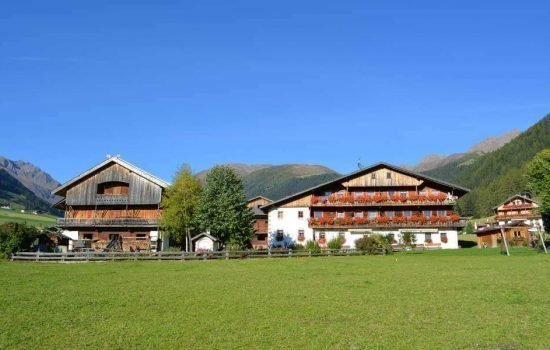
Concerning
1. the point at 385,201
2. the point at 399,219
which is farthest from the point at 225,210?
the point at 399,219

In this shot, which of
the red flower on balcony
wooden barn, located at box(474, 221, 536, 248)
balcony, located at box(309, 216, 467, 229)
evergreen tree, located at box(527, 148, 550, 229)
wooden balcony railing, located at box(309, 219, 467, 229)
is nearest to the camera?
evergreen tree, located at box(527, 148, 550, 229)

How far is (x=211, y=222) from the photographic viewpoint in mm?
53750

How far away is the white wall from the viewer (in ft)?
211

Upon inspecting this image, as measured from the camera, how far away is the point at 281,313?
1412cm

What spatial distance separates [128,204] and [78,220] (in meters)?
6.58

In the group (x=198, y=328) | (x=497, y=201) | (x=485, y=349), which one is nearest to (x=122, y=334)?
(x=198, y=328)

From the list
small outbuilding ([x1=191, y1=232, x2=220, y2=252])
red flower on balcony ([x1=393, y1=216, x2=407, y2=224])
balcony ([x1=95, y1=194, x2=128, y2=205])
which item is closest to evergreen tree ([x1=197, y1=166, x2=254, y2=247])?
small outbuilding ([x1=191, y1=232, x2=220, y2=252])

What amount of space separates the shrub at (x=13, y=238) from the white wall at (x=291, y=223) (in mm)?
30438

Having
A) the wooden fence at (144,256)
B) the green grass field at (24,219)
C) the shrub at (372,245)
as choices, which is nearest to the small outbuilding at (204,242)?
the wooden fence at (144,256)

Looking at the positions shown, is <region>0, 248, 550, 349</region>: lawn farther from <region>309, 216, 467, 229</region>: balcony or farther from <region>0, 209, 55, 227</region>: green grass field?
<region>0, 209, 55, 227</region>: green grass field

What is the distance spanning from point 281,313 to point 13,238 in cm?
3913

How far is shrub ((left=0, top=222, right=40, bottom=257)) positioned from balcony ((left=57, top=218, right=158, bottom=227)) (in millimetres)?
12721

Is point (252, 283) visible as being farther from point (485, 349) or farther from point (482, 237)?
point (482, 237)

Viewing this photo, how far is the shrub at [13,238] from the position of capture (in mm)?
44062
